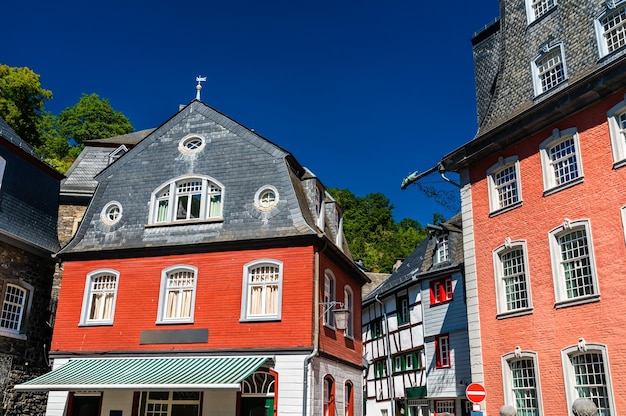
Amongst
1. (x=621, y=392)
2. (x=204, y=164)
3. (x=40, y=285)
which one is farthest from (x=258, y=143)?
(x=621, y=392)

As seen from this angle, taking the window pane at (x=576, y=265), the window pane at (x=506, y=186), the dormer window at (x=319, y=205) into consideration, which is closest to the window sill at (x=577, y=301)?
the window pane at (x=576, y=265)

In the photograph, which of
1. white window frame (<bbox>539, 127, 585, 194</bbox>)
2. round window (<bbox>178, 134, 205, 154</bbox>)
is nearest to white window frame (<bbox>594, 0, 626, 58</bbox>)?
white window frame (<bbox>539, 127, 585, 194</bbox>)

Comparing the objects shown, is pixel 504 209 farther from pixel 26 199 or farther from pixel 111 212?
pixel 26 199

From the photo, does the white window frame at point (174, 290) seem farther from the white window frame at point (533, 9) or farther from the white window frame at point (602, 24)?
the white window frame at point (602, 24)

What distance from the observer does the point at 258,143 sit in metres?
20.1

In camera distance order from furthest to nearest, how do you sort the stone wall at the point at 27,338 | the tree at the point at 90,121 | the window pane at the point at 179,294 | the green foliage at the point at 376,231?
the green foliage at the point at 376,231
the tree at the point at 90,121
the stone wall at the point at 27,338
the window pane at the point at 179,294

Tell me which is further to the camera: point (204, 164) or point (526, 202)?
point (204, 164)

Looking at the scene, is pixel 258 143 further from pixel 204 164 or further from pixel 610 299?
pixel 610 299

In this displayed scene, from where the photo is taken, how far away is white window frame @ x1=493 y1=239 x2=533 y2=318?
Result: 1527 cm

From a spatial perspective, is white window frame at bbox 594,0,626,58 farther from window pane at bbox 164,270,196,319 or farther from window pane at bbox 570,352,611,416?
window pane at bbox 164,270,196,319

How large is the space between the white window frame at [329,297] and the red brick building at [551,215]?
4452mm

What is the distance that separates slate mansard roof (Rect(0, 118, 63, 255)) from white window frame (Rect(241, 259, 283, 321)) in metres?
8.44

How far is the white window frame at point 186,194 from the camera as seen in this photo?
19562 mm

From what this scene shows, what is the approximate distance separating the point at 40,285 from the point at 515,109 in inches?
698
